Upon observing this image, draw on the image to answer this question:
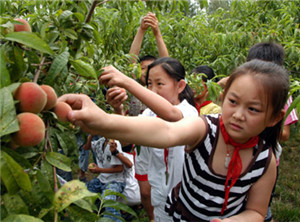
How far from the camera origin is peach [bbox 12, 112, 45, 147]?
2.08 ft

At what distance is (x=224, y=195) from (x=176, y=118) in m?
0.40

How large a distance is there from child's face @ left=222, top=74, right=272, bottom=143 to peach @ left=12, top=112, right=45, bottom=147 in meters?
0.66

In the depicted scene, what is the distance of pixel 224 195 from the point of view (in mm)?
1123

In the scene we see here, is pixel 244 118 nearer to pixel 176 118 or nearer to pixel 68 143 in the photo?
pixel 176 118

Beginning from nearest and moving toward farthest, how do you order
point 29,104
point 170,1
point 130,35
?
point 29,104, point 170,1, point 130,35

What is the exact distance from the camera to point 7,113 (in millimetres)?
603

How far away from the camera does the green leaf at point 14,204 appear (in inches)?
23.8

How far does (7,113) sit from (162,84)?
1.20 m

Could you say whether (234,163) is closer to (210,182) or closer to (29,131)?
(210,182)

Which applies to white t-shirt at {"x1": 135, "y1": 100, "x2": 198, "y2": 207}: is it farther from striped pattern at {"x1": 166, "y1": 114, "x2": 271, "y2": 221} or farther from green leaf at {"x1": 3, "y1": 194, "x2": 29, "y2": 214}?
green leaf at {"x1": 3, "y1": 194, "x2": 29, "y2": 214}

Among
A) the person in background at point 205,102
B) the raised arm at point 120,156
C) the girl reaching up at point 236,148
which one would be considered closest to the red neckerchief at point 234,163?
the girl reaching up at point 236,148

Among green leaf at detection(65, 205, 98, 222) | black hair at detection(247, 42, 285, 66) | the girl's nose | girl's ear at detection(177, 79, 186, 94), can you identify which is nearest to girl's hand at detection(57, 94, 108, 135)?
green leaf at detection(65, 205, 98, 222)

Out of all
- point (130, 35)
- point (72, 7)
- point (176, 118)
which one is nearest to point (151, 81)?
point (176, 118)

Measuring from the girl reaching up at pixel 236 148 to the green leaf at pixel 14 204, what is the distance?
17.1 inches
